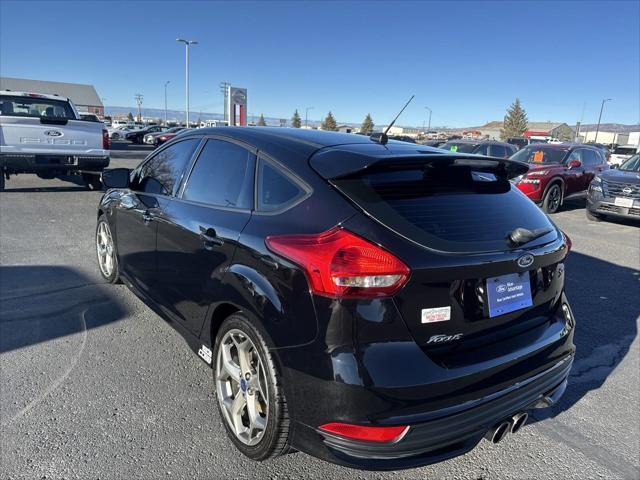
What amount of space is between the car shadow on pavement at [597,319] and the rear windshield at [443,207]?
142 cm

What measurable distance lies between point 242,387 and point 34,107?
10617mm

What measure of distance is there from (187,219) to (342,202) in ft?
4.45

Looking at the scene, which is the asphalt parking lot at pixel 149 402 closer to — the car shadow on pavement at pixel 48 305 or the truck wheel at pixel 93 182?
the car shadow on pavement at pixel 48 305

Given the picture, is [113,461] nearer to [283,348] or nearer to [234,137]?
[283,348]

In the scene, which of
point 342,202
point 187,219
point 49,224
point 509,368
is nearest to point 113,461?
point 187,219

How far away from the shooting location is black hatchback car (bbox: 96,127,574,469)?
6.15 ft

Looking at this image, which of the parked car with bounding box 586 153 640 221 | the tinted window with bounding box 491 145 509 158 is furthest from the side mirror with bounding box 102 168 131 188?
the tinted window with bounding box 491 145 509 158

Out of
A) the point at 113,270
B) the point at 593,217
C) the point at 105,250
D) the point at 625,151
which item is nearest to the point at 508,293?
the point at 113,270

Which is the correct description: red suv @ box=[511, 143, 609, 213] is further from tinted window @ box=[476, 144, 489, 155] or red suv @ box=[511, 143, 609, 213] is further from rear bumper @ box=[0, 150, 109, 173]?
rear bumper @ box=[0, 150, 109, 173]

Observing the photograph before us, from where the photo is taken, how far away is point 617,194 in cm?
973

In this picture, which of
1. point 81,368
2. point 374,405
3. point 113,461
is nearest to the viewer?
point 374,405

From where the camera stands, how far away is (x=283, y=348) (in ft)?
6.75

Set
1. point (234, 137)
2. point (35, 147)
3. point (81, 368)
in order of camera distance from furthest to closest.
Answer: point (35, 147) → point (81, 368) → point (234, 137)

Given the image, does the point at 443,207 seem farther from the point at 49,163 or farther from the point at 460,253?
the point at 49,163
